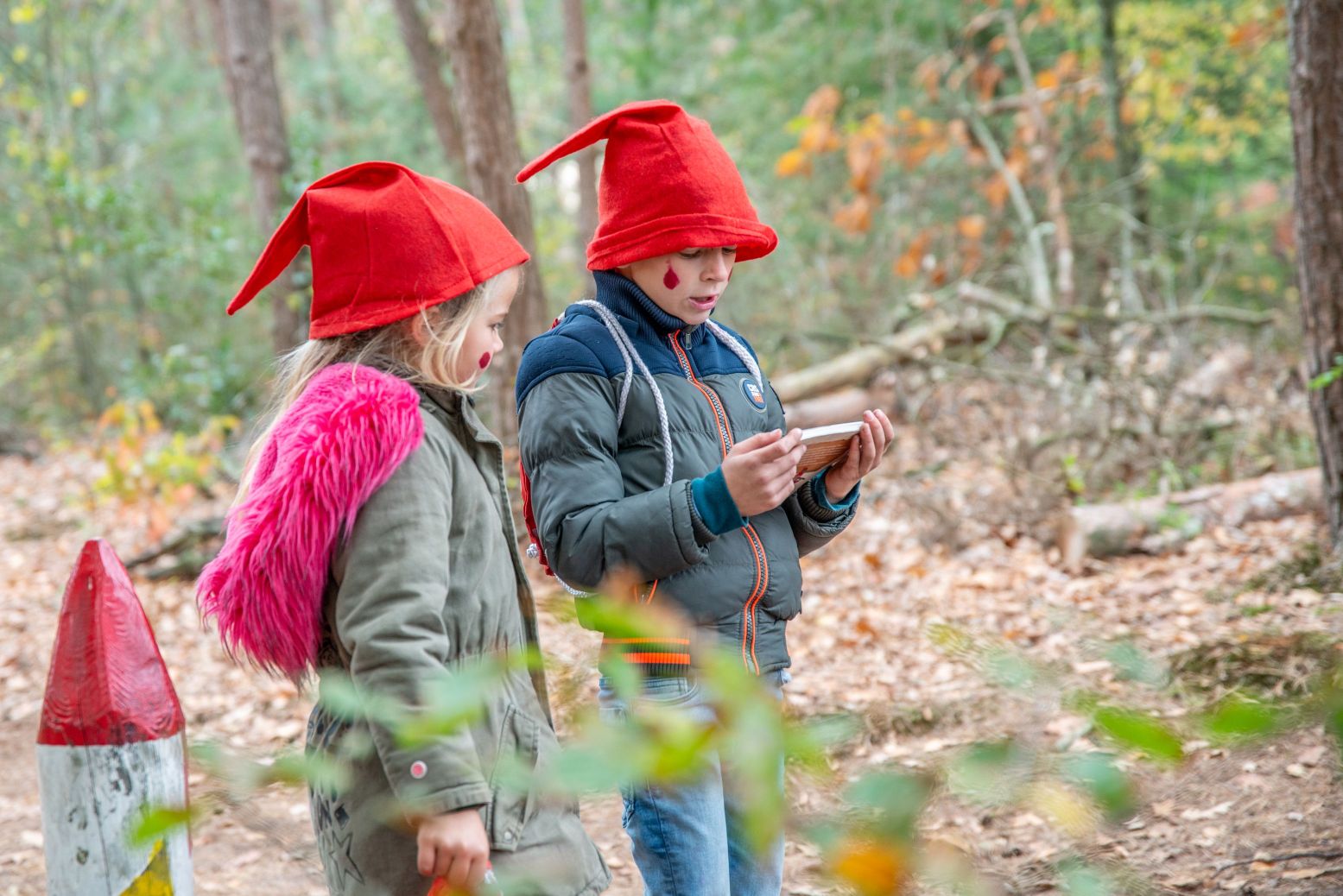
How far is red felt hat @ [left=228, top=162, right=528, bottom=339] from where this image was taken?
6.07 ft

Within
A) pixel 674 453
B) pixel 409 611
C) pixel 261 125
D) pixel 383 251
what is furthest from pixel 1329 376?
pixel 261 125

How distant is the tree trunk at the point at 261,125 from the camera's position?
8.05 meters

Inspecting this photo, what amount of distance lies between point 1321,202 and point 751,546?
11.0 ft

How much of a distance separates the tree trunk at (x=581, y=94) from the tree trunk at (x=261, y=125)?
222cm

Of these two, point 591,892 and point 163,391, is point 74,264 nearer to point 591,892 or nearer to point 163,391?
point 163,391

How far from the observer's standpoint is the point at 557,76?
19.1 metres

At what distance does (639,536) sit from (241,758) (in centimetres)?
110

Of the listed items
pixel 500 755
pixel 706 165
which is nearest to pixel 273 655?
pixel 500 755

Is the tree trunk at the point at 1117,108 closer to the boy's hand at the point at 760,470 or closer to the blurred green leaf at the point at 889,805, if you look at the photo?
the boy's hand at the point at 760,470

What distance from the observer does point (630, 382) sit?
2.06 m

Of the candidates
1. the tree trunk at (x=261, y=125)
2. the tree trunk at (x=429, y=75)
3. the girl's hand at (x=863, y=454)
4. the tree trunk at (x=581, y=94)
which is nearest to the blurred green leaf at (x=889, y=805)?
the girl's hand at (x=863, y=454)

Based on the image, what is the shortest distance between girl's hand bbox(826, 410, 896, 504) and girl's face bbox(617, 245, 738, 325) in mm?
358

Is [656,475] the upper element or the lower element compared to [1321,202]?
lower

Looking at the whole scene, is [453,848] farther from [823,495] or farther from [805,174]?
[805,174]
